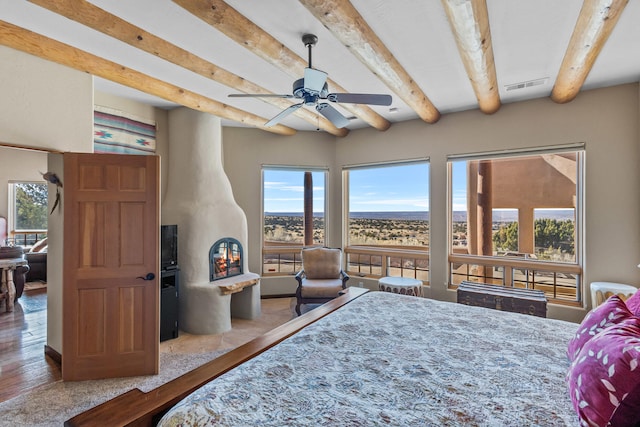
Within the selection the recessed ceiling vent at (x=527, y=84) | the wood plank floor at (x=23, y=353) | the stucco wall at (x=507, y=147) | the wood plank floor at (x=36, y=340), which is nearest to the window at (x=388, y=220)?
the stucco wall at (x=507, y=147)

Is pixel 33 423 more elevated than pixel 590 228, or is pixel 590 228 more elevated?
pixel 590 228

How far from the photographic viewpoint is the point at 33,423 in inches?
78.6

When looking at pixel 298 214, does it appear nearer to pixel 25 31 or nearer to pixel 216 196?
pixel 216 196

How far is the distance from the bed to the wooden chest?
1.67 metres

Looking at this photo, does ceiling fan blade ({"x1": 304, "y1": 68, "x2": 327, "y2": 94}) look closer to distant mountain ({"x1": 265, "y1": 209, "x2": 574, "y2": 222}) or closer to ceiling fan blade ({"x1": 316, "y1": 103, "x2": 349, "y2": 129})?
ceiling fan blade ({"x1": 316, "y1": 103, "x2": 349, "y2": 129})

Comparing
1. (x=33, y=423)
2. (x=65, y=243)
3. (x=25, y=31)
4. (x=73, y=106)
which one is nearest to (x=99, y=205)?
(x=65, y=243)

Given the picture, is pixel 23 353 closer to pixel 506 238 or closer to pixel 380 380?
pixel 380 380

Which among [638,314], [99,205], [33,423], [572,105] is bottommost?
[33,423]

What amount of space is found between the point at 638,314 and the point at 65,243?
369cm

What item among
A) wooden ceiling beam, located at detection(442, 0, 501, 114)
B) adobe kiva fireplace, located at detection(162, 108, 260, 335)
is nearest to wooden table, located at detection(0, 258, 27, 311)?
adobe kiva fireplace, located at detection(162, 108, 260, 335)

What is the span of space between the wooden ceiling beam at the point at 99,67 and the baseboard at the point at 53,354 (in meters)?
2.59

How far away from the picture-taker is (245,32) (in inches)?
86.0

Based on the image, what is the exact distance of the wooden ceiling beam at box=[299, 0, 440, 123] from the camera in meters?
1.93

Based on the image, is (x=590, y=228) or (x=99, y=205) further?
(x=590, y=228)
